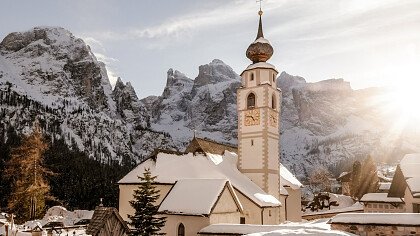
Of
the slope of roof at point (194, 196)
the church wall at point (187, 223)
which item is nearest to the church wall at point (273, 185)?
the slope of roof at point (194, 196)

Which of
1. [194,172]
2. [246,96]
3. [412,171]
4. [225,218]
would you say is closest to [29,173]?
[194,172]

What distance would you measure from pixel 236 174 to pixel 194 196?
1019 cm

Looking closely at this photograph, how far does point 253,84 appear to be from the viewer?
41188 millimetres

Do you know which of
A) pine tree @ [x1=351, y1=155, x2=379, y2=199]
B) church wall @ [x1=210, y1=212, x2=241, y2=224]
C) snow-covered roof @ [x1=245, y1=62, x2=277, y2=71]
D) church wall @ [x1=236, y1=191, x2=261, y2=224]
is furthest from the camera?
pine tree @ [x1=351, y1=155, x2=379, y2=199]

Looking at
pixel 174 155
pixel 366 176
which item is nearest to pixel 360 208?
pixel 366 176

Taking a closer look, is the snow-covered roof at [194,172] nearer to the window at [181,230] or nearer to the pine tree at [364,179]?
the window at [181,230]

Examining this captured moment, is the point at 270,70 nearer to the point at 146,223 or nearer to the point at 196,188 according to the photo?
the point at 196,188

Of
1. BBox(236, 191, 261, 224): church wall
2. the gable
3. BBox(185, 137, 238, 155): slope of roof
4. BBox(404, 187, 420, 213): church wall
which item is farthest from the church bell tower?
BBox(404, 187, 420, 213): church wall

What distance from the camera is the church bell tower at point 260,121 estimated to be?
3912cm

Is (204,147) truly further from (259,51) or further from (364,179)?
(364,179)

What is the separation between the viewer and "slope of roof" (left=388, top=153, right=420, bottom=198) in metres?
28.6

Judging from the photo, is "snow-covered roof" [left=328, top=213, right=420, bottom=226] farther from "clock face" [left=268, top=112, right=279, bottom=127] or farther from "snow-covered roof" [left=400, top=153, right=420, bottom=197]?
"clock face" [left=268, top=112, right=279, bottom=127]

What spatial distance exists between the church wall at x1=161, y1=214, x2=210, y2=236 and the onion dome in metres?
20.5

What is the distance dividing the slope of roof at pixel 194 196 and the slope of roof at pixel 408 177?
40.3ft
